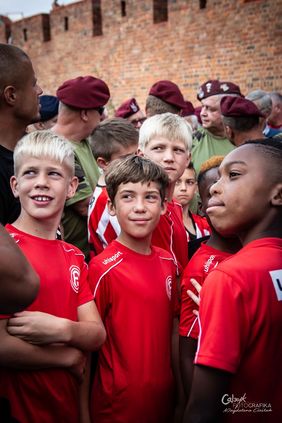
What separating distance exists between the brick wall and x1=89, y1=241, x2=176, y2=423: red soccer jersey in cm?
927

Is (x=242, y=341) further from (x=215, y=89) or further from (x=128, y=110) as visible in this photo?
→ (x=128, y=110)

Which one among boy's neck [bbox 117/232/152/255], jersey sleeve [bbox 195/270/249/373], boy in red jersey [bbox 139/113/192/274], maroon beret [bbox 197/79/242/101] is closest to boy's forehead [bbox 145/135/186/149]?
boy in red jersey [bbox 139/113/192/274]

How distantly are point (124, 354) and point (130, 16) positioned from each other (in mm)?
12997

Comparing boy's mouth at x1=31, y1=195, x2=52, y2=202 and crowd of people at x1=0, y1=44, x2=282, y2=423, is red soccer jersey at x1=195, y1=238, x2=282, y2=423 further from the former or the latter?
boy's mouth at x1=31, y1=195, x2=52, y2=202

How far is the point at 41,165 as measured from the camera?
2545 millimetres

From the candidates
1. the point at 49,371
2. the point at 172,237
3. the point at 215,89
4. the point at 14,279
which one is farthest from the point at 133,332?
the point at 215,89

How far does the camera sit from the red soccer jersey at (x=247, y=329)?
1856 mm

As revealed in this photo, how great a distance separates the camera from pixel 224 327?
6.08 feet

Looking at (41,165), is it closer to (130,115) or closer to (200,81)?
(130,115)

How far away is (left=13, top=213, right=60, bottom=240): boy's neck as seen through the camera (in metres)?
2.46

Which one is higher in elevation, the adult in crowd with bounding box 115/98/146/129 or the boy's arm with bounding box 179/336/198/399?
the adult in crowd with bounding box 115/98/146/129

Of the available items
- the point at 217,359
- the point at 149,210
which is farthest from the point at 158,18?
the point at 217,359

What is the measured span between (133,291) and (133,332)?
193 millimetres

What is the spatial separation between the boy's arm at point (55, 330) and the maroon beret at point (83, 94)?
235 centimetres
